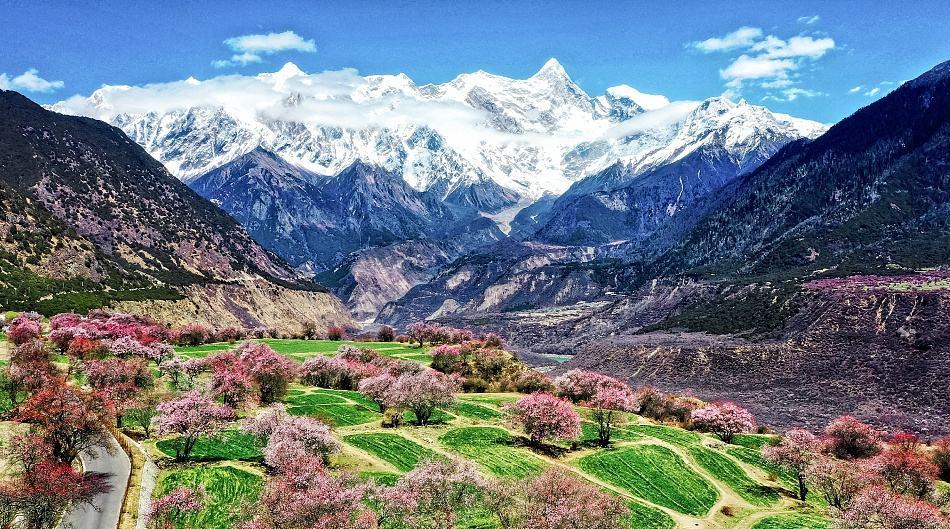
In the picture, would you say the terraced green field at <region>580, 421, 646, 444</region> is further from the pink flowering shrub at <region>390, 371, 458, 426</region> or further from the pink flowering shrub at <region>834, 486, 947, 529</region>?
the pink flowering shrub at <region>834, 486, 947, 529</region>

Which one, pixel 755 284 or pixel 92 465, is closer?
pixel 92 465

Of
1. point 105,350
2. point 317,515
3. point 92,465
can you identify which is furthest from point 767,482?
point 105,350

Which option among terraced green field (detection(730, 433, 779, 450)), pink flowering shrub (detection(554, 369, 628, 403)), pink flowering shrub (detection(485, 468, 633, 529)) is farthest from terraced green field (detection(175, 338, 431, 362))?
pink flowering shrub (detection(485, 468, 633, 529))

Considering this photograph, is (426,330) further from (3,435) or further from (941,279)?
(941,279)

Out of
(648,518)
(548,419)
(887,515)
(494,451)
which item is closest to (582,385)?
(548,419)

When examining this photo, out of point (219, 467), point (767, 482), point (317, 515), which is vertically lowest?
point (767, 482)

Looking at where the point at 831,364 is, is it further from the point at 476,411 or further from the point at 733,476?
the point at 476,411
